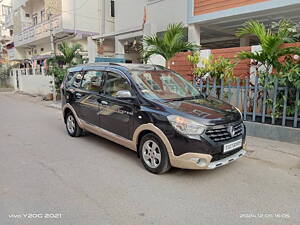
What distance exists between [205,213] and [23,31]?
954 inches

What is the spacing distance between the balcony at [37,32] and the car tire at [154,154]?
1402 centimetres

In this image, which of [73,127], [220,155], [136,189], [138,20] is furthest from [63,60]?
[220,155]

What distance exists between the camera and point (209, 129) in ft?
10.8

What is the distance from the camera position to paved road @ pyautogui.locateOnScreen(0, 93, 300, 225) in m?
2.69

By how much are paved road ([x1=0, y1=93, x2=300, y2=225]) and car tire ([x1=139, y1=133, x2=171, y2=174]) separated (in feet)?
0.43

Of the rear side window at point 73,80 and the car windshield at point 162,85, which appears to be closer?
the car windshield at point 162,85

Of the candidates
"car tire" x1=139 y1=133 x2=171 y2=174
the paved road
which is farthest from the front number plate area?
"car tire" x1=139 y1=133 x2=171 y2=174

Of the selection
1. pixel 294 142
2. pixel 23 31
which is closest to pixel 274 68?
pixel 294 142

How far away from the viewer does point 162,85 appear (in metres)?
4.38

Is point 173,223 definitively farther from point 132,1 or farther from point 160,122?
point 132,1

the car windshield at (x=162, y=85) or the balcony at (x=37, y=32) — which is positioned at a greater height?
the balcony at (x=37, y=32)

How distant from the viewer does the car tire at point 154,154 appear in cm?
356

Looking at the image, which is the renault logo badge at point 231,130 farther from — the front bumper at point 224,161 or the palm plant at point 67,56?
the palm plant at point 67,56

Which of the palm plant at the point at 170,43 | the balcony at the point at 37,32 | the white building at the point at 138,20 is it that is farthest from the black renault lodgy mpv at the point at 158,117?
the balcony at the point at 37,32
